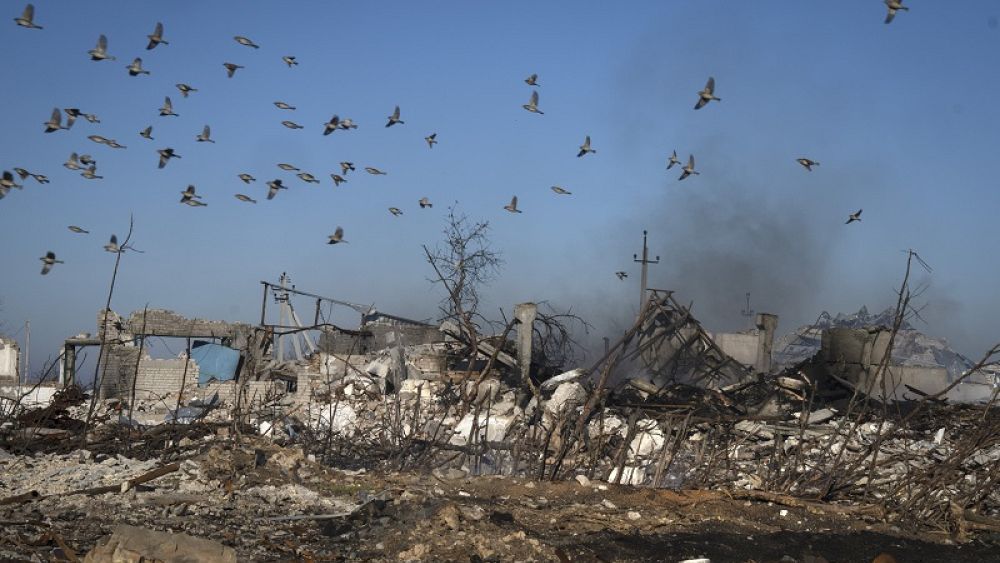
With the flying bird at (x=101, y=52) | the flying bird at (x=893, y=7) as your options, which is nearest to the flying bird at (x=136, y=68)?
the flying bird at (x=101, y=52)

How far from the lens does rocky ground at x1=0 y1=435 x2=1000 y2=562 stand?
6164mm

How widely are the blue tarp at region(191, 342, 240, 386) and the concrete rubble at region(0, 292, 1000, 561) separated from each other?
4202mm

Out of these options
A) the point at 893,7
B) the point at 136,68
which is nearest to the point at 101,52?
the point at 136,68

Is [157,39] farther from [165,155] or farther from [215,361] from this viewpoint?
[215,361]

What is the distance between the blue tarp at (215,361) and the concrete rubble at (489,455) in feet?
13.8

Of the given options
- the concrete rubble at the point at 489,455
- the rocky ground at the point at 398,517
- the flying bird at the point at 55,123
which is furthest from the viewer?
the flying bird at the point at 55,123

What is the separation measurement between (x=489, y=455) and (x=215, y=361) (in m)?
12.0

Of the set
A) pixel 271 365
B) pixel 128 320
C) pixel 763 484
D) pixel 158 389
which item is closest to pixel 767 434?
pixel 763 484

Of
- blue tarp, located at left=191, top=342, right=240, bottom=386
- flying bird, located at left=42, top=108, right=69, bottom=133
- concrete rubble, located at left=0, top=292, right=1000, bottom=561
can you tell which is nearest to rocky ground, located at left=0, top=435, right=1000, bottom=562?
concrete rubble, located at left=0, top=292, right=1000, bottom=561

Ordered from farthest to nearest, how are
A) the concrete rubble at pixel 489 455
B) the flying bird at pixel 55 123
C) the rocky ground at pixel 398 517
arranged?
the flying bird at pixel 55 123 < the concrete rubble at pixel 489 455 < the rocky ground at pixel 398 517

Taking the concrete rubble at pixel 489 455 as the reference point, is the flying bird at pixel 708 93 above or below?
above

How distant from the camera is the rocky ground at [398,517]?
6.16 m

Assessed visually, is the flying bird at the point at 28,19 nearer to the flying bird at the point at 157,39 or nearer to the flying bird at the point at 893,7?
the flying bird at the point at 157,39

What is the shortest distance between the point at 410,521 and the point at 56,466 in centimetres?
393
